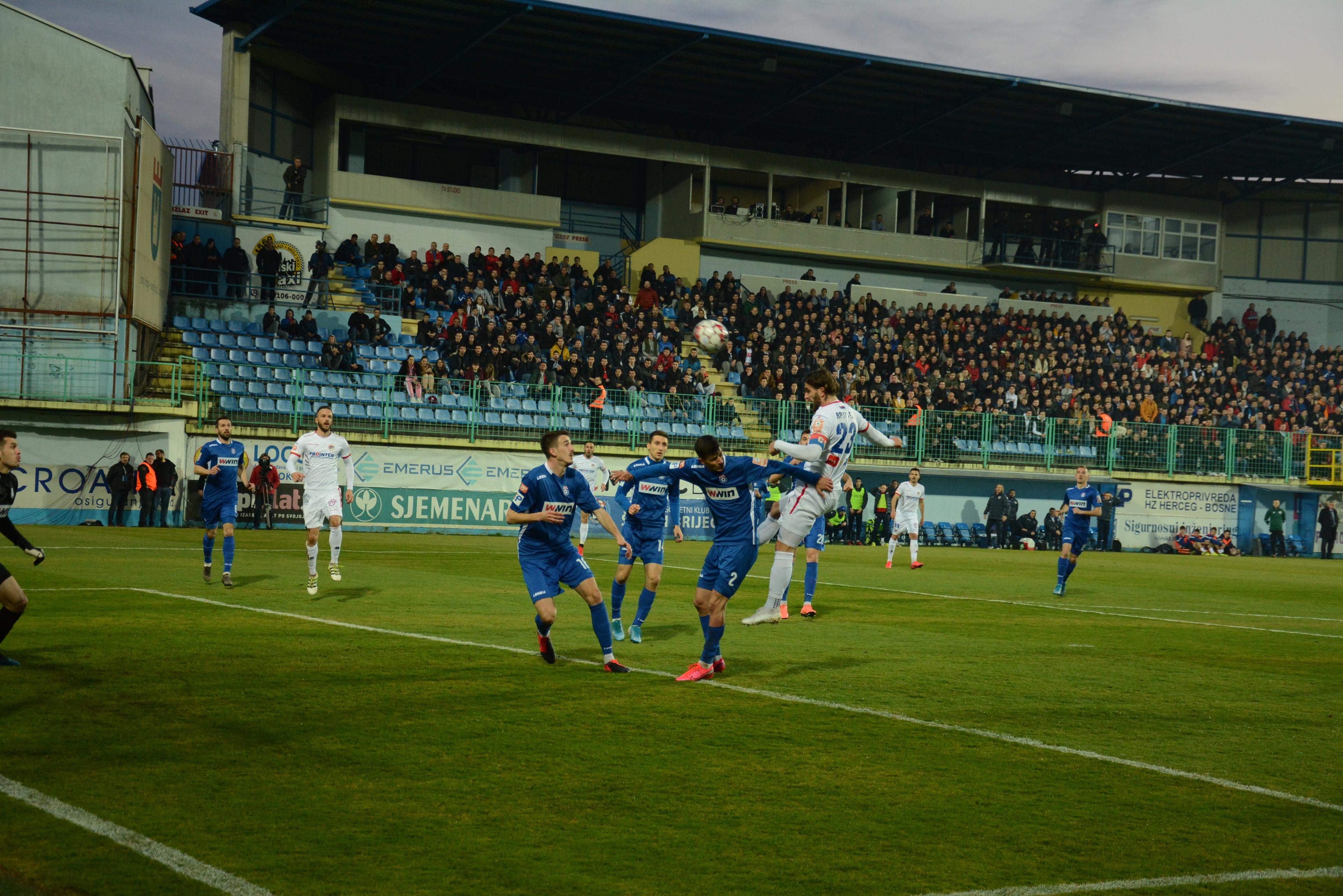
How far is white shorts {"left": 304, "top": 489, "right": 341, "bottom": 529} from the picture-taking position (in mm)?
16578

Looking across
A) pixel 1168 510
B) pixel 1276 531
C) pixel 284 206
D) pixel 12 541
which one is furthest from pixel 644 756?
pixel 1276 531

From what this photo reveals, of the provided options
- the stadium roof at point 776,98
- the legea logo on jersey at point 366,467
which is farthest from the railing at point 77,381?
the stadium roof at point 776,98

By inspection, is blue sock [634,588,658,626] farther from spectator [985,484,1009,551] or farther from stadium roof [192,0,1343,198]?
stadium roof [192,0,1343,198]

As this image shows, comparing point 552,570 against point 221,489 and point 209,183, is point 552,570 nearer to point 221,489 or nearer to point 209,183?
point 221,489

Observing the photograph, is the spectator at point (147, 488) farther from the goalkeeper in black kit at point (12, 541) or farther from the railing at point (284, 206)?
the goalkeeper in black kit at point (12, 541)

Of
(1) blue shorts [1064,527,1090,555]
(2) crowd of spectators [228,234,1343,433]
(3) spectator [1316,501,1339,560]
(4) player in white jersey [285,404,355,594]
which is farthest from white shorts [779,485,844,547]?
(3) spectator [1316,501,1339,560]

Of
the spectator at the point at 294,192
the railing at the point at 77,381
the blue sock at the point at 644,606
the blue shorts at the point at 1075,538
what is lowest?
the blue sock at the point at 644,606

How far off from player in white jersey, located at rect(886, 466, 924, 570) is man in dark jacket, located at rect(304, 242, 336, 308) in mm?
20675

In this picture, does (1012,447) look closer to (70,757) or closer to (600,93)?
(600,93)

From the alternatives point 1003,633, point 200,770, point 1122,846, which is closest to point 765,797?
point 1122,846

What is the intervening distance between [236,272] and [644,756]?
1318 inches

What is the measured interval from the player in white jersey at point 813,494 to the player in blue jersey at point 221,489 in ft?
24.7

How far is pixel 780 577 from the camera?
44.2 feet

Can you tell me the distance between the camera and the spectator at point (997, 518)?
128ft
